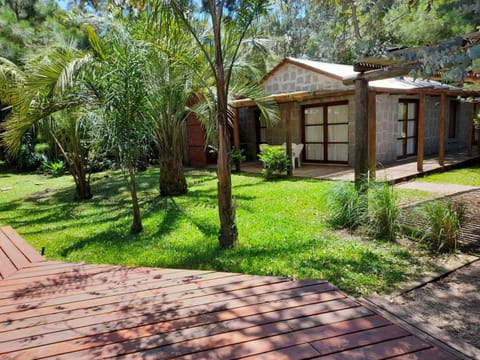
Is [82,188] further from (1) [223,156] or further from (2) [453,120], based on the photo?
(2) [453,120]

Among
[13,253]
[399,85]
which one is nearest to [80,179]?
[13,253]

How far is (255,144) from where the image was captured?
1473cm

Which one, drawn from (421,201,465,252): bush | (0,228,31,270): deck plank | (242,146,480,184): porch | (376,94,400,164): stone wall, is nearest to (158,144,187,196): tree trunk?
(0,228,31,270): deck plank

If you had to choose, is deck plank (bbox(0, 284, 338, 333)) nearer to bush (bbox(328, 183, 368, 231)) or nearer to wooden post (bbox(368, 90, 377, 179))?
bush (bbox(328, 183, 368, 231))

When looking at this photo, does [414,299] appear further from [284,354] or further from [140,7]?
[140,7]

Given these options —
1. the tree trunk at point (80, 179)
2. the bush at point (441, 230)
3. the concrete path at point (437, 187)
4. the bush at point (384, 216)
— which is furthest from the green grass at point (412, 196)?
the tree trunk at point (80, 179)

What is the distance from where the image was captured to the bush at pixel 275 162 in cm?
997

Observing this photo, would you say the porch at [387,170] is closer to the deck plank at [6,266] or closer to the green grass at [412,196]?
the green grass at [412,196]

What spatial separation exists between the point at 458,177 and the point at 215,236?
732 centimetres

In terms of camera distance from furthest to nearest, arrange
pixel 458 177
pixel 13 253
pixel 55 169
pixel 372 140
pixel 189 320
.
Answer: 1. pixel 55 169
2. pixel 458 177
3. pixel 372 140
4. pixel 13 253
5. pixel 189 320

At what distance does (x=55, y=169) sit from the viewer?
1397 cm

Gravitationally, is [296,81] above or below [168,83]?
above

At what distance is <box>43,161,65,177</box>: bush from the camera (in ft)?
45.9

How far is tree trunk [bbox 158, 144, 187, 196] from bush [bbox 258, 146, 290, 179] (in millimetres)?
2809
